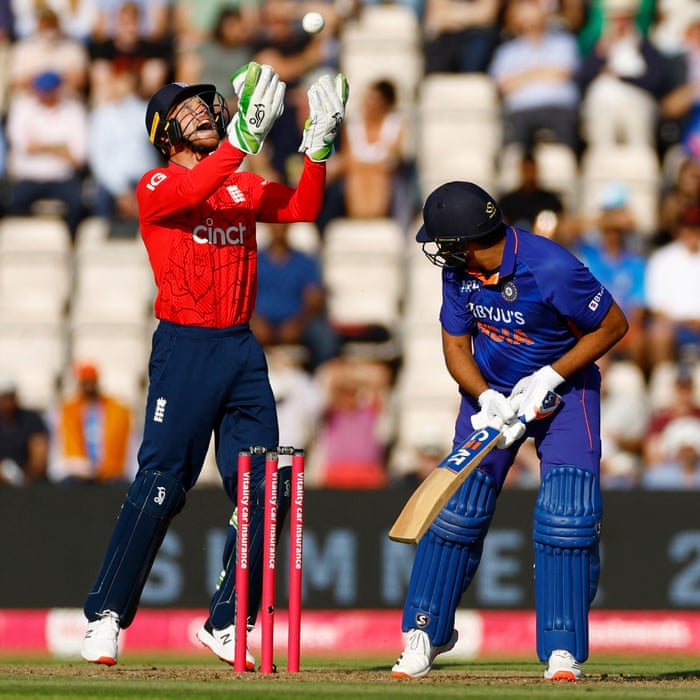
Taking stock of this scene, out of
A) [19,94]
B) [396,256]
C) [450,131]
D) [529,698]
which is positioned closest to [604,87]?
[450,131]

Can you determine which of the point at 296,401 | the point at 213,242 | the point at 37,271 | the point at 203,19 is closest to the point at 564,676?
the point at 213,242

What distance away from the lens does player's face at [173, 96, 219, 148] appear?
6.98 meters

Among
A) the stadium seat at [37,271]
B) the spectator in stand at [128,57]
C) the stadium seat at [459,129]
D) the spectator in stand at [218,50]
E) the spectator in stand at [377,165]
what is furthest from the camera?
the spectator in stand at [218,50]

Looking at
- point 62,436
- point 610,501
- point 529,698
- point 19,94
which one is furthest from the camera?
point 19,94

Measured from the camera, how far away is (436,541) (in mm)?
6773

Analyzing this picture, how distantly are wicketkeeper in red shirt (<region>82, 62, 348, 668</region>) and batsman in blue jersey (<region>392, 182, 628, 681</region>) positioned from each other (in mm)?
635

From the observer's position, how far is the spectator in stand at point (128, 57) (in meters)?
13.8

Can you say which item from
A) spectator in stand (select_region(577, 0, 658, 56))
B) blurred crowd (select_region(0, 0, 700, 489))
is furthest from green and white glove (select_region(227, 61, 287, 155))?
spectator in stand (select_region(577, 0, 658, 56))

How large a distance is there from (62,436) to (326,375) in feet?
6.01

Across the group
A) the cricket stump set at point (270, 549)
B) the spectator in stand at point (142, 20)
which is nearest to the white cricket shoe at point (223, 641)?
the cricket stump set at point (270, 549)

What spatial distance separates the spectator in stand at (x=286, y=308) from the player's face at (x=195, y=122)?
17.4ft

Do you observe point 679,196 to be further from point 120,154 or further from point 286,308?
point 120,154

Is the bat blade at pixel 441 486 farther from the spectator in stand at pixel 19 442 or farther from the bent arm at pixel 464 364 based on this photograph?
the spectator in stand at pixel 19 442

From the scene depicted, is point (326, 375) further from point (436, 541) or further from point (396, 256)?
point (436, 541)
